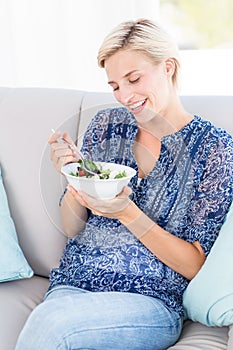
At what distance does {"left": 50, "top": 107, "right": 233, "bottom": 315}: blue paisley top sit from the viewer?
4.98ft

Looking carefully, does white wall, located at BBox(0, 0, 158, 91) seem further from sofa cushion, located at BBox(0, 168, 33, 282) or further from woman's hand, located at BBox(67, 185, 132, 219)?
woman's hand, located at BBox(67, 185, 132, 219)

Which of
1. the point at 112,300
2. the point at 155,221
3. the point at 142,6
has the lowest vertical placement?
the point at 112,300

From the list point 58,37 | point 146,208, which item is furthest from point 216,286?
point 58,37

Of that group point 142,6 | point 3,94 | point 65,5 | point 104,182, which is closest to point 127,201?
point 104,182

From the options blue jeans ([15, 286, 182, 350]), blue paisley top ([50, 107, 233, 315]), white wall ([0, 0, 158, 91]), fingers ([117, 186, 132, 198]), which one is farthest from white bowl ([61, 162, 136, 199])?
white wall ([0, 0, 158, 91])

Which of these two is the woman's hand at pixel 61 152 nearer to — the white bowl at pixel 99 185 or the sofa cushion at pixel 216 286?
the white bowl at pixel 99 185

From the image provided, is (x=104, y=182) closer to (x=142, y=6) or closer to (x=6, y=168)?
(x=6, y=168)

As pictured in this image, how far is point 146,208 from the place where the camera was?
5.22ft

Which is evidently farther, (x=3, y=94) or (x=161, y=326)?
(x=3, y=94)

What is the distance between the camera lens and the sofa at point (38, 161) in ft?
5.74

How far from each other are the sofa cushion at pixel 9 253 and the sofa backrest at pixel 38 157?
0.14 feet

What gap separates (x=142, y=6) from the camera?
2381 millimetres

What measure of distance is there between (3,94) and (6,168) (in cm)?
28

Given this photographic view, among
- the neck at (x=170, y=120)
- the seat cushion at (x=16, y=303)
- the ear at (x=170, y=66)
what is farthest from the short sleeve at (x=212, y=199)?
the seat cushion at (x=16, y=303)
